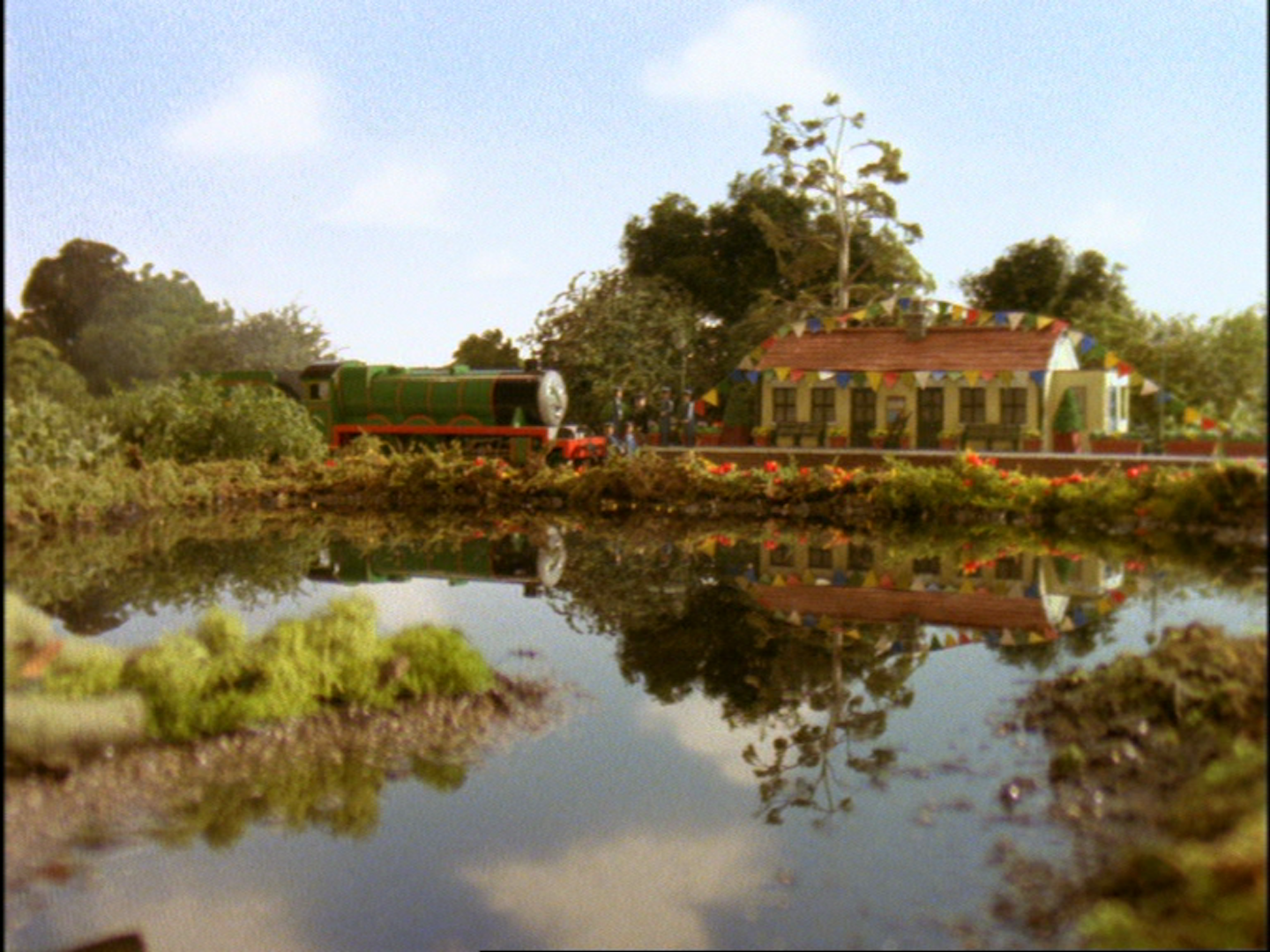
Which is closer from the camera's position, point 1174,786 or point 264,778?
point 1174,786

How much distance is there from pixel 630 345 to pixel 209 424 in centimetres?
807

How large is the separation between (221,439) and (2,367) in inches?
670

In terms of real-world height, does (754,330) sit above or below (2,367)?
above

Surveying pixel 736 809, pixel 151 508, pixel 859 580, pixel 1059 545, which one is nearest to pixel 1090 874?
pixel 736 809

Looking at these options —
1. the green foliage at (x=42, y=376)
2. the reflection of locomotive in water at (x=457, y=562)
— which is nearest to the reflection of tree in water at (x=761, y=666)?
the reflection of locomotive in water at (x=457, y=562)

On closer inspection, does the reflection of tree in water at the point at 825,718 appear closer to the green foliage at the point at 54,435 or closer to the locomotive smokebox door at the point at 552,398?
the green foliage at the point at 54,435

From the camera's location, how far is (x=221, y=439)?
19797 millimetres

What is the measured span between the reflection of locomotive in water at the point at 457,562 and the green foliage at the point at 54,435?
388 centimetres

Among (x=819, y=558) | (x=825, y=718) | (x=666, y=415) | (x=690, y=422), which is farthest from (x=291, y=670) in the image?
(x=666, y=415)

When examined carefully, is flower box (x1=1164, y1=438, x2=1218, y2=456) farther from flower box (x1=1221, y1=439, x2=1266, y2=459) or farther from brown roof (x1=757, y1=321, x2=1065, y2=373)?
brown roof (x1=757, y1=321, x2=1065, y2=373)

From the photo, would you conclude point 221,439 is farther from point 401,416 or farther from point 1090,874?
point 1090,874

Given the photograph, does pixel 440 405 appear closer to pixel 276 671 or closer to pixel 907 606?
pixel 907 606

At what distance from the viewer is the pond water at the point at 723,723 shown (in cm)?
446

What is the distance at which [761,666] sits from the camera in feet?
26.6
